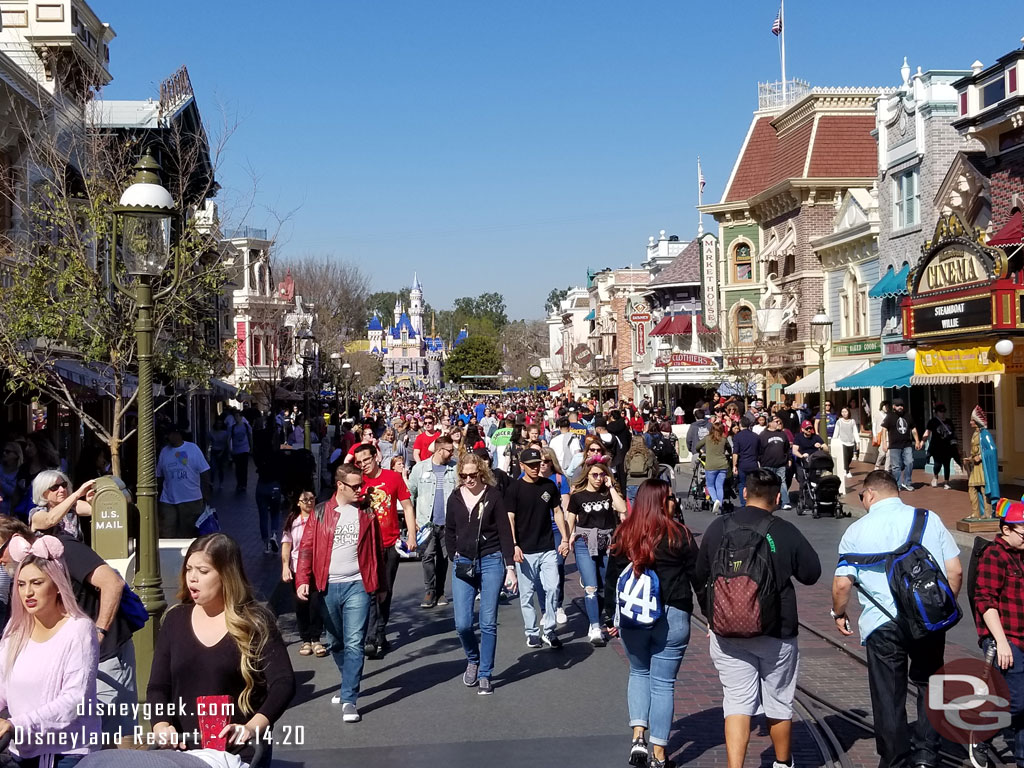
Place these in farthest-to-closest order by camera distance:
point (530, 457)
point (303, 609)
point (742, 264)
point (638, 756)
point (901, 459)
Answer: point (742, 264) < point (901, 459) < point (303, 609) < point (530, 457) < point (638, 756)

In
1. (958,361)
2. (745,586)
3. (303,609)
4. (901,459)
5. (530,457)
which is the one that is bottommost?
(303,609)

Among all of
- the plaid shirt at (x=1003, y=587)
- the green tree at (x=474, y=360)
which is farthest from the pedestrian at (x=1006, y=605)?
the green tree at (x=474, y=360)

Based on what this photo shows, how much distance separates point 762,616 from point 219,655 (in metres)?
2.88

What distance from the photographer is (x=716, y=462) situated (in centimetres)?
1878

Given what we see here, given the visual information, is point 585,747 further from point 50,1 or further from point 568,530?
point 50,1

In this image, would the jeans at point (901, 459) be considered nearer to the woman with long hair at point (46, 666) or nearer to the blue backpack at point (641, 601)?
the blue backpack at point (641, 601)

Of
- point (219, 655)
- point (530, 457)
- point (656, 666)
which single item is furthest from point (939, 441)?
point (219, 655)

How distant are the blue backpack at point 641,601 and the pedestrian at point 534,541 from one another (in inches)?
101

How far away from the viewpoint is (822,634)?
32.9ft

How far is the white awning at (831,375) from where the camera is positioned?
32.8m

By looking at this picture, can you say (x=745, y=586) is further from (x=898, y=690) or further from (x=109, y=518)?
(x=109, y=518)

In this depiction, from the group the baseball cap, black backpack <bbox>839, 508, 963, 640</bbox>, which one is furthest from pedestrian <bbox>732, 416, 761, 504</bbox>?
black backpack <bbox>839, 508, 963, 640</bbox>

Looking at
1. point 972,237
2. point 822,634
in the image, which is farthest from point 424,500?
point 972,237

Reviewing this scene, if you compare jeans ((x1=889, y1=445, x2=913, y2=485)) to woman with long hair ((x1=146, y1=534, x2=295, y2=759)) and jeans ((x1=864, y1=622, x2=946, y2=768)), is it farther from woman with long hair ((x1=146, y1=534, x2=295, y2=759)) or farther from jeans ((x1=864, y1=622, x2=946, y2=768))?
woman with long hair ((x1=146, y1=534, x2=295, y2=759))
